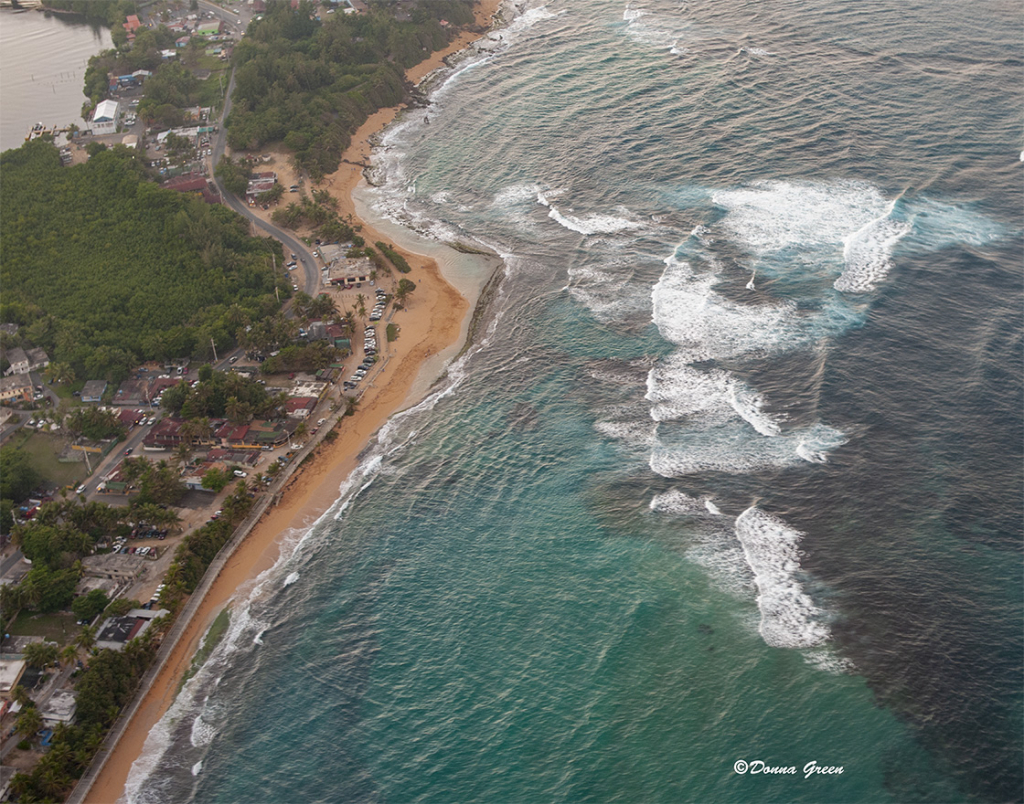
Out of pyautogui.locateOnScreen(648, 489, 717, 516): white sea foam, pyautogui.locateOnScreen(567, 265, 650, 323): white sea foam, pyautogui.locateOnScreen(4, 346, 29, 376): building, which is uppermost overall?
pyautogui.locateOnScreen(4, 346, 29, 376): building

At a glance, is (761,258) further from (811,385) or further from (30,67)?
(30,67)

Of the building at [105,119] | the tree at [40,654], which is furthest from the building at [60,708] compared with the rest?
the building at [105,119]

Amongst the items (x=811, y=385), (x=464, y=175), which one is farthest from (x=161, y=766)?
(x=464, y=175)

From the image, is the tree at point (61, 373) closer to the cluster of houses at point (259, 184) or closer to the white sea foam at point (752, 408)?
the cluster of houses at point (259, 184)

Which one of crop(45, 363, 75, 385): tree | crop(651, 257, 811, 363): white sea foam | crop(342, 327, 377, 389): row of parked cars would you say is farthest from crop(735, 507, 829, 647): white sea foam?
crop(45, 363, 75, 385): tree

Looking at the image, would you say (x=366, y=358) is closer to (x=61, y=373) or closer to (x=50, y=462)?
(x=61, y=373)

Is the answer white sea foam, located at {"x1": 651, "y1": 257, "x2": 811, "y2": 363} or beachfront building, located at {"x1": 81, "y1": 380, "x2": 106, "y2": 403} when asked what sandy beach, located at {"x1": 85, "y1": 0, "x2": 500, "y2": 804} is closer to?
white sea foam, located at {"x1": 651, "y1": 257, "x2": 811, "y2": 363}
